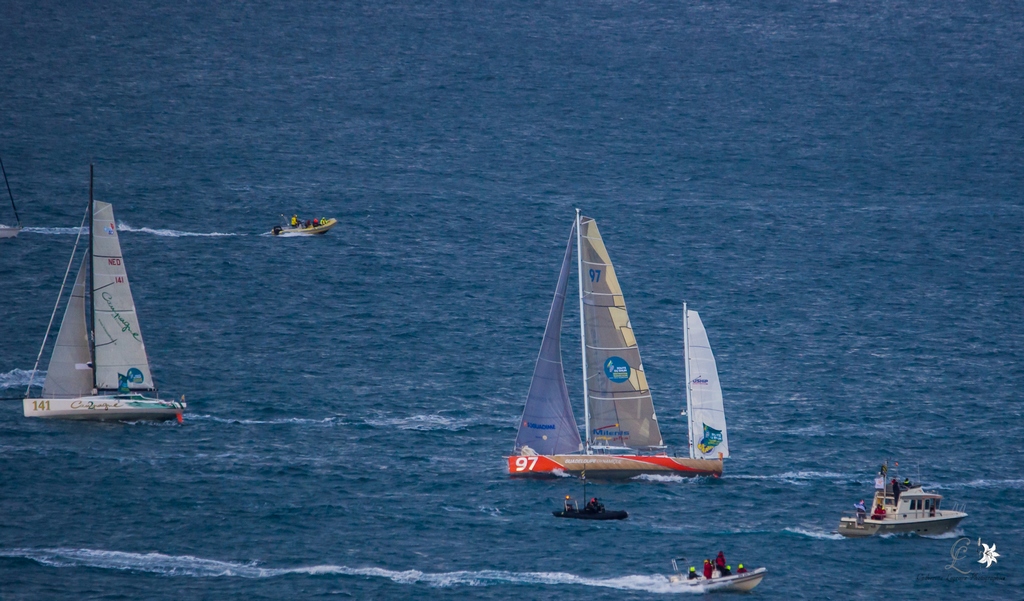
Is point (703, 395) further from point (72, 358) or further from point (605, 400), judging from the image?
point (72, 358)

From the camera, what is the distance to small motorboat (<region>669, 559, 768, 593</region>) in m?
76.8

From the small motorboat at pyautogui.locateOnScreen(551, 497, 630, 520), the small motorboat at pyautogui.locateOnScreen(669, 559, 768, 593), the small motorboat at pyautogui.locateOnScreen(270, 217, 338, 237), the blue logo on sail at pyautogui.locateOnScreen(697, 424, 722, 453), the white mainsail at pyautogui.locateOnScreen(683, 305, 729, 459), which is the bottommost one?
the small motorboat at pyautogui.locateOnScreen(669, 559, 768, 593)

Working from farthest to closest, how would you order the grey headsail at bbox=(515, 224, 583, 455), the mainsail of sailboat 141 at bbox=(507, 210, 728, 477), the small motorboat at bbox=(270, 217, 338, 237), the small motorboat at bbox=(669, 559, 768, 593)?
the small motorboat at bbox=(270, 217, 338, 237)
the grey headsail at bbox=(515, 224, 583, 455)
the mainsail of sailboat 141 at bbox=(507, 210, 728, 477)
the small motorboat at bbox=(669, 559, 768, 593)

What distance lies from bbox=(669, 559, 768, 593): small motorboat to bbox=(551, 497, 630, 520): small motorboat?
9.73 meters

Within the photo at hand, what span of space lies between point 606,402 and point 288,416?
23134 mm

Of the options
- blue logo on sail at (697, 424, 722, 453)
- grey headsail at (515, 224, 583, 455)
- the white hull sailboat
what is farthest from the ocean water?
grey headsail at (515, 224, 583, 455)

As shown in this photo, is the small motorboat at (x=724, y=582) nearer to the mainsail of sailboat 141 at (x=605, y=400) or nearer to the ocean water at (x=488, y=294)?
the ocean water at (x=488, y=294)

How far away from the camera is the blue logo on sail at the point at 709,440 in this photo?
9356cm

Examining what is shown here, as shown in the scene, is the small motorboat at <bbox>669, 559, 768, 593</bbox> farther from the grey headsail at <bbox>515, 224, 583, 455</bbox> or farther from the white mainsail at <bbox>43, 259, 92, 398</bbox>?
the white mainsail at <bbox>43, 259, 92, 398</bbox>

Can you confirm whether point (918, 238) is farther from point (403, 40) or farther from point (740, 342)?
point (403, 40)

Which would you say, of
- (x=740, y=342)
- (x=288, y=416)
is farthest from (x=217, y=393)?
(x=740, y=342)

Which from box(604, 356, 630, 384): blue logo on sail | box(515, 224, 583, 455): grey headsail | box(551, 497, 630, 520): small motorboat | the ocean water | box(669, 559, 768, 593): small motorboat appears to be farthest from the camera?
box(604, 356, 630, 384): blue logo on sail

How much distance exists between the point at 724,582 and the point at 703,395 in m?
18.6

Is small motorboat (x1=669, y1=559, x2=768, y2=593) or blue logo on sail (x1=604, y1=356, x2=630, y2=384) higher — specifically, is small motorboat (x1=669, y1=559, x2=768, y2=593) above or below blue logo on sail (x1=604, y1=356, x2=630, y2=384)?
below
